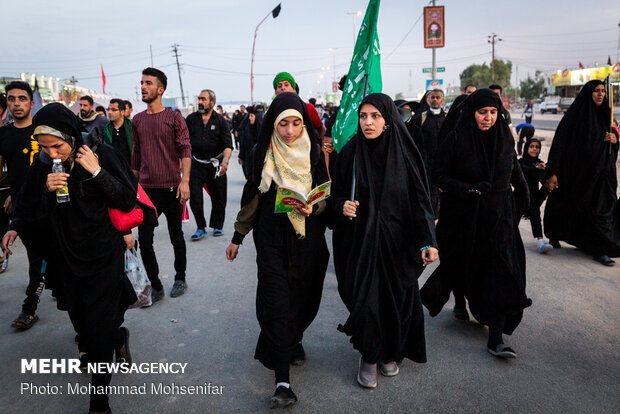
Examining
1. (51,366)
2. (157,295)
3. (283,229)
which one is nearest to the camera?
(283,229)

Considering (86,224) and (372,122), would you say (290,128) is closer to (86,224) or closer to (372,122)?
(372,122)

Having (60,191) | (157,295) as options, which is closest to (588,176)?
(157,295)

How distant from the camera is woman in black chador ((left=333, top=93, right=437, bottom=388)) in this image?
298 centimetres

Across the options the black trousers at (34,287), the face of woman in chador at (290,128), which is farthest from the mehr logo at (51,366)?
the face of woman in chador at (290,128)

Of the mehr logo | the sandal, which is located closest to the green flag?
the mehr logo

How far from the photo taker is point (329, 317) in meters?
4.14

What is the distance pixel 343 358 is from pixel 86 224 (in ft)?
6.56

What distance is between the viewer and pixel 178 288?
4816 mm

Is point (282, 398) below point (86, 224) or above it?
below

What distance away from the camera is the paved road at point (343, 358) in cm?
287

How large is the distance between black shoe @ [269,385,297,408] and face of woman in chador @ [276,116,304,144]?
61.0 inches

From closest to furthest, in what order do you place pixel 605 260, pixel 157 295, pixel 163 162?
pixel 157 295 < pixel 163 162 < pixel 605 260

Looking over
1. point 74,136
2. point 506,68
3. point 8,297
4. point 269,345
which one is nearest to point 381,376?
point 269,345

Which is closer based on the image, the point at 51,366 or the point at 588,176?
the point at 51,366
